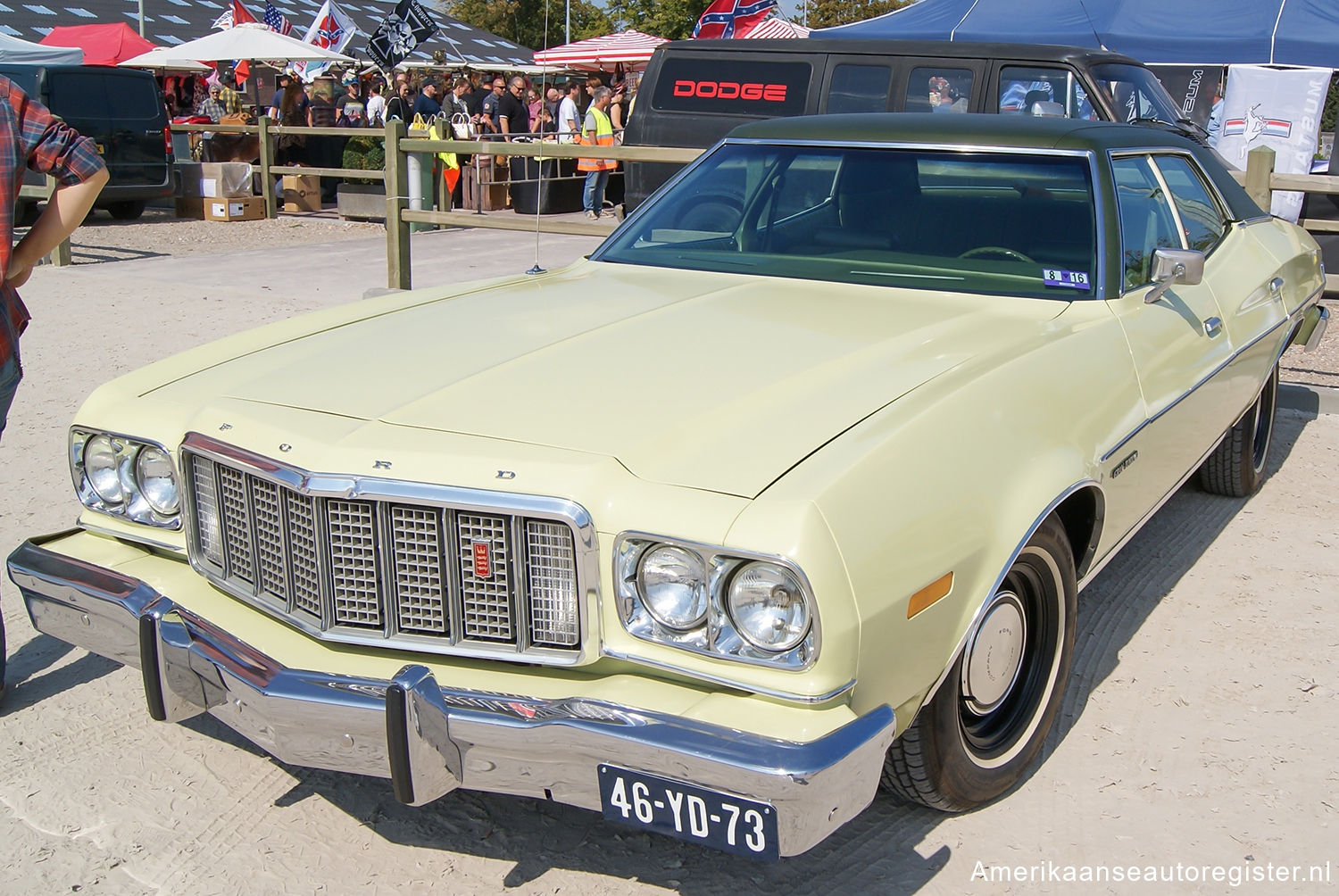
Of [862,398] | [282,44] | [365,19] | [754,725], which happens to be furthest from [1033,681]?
[365,19]

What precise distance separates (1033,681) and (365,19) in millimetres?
38058

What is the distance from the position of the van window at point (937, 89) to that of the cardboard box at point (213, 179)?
1009cm

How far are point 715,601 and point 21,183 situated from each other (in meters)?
2.31

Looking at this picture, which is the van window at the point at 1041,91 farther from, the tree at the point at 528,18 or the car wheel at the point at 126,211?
the tree at the point at 528,18

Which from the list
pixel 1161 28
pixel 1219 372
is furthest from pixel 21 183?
pixel 1161 28

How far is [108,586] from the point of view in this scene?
9.11 ft

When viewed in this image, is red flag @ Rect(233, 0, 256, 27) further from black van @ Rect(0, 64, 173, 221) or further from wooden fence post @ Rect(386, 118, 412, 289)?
wooden fence post @ Rect(386, 118, 412, 289)

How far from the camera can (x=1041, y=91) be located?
837 cm

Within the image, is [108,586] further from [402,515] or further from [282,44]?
[282,44]

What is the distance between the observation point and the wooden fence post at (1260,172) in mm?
6809

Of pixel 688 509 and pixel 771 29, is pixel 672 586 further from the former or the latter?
pixel 771 29

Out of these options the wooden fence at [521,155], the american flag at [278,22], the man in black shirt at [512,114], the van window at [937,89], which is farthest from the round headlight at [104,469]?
the american flag at [278,22]

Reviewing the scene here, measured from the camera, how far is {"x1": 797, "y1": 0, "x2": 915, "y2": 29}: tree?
42.0 m

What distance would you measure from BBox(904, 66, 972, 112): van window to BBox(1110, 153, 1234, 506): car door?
488 centimetres
